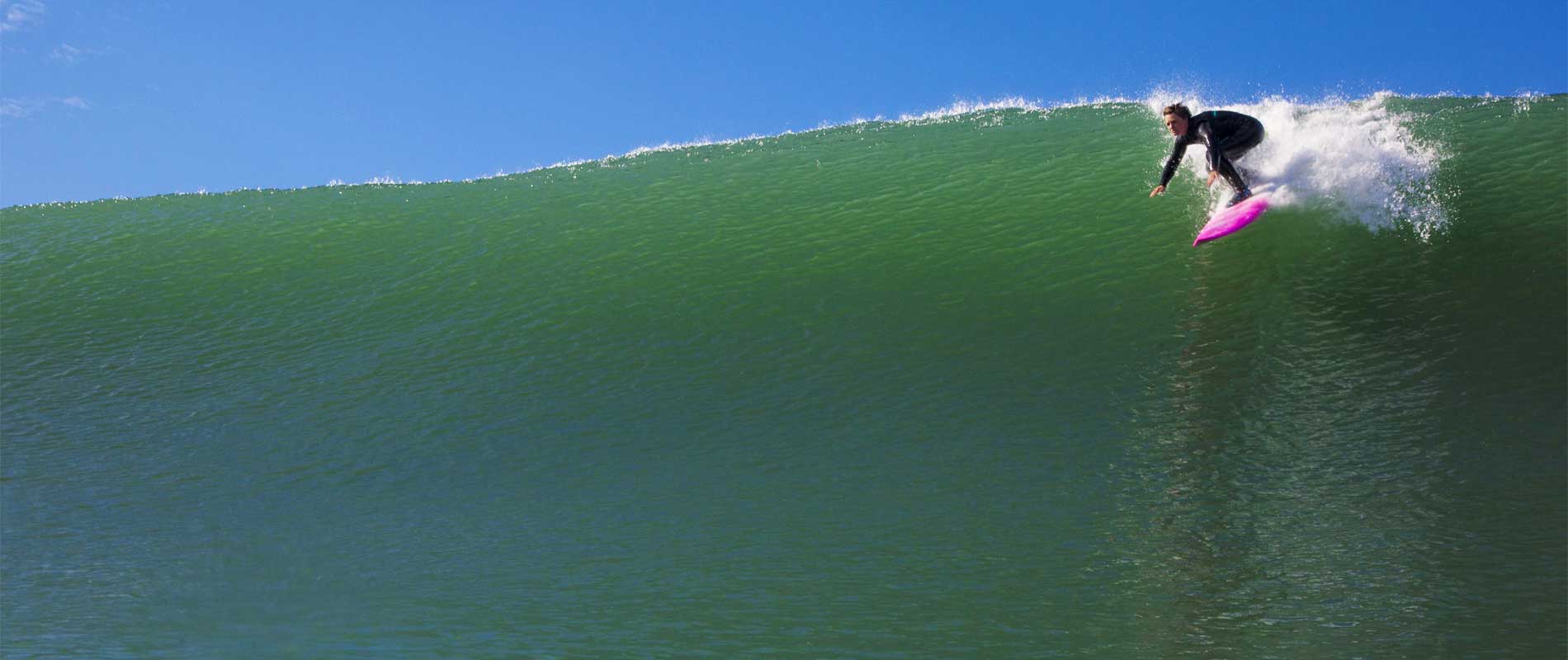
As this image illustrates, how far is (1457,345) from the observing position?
695cm

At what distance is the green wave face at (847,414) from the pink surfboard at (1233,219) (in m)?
0.30

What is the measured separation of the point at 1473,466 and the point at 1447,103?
7494 mm

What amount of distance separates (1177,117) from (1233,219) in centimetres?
84

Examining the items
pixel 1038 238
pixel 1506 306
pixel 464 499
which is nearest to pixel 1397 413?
pixel 1506 306

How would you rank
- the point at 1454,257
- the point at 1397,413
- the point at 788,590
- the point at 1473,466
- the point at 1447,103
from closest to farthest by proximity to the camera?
the point at 788,590
the point at 1473,466
the point at 1397,413
the point at 1454,257
the point at 1447,103

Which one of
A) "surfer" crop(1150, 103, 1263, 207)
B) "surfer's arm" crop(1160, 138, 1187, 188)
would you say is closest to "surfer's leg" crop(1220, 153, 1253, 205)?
"surfer" crop(1150, 103, 1263, 207)

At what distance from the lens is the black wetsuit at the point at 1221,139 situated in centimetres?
838

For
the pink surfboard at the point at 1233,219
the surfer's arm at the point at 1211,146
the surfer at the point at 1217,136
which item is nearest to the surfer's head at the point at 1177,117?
the surfer at the point at 1217,136

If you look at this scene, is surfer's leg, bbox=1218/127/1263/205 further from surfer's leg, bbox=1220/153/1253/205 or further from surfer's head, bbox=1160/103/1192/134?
surfer's head, bbox=1160/103/1192/134

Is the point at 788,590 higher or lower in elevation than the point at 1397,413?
lower

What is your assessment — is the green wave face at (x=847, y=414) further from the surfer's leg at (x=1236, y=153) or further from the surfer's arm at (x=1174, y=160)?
the surfer's arm at (x=1174, y=160)

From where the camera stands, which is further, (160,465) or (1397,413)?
(160,465)

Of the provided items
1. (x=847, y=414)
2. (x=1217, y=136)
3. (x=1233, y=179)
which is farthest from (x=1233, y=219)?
(x=847, y=414)

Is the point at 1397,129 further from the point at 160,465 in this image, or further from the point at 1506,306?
the point at 160,465
